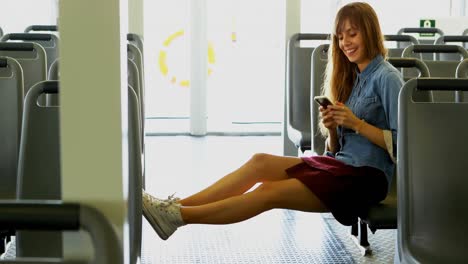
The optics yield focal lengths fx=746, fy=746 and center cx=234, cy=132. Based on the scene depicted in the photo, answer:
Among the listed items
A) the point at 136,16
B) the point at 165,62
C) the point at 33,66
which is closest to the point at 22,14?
the point at 165,62

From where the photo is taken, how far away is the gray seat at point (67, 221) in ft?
3.34

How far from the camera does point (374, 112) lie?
2.85m

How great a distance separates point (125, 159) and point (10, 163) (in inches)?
67.6

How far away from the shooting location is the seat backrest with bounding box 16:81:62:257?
87.4 inches

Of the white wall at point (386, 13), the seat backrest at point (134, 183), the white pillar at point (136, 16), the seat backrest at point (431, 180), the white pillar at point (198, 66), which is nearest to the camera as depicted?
the seat backrest at point (134, 183)

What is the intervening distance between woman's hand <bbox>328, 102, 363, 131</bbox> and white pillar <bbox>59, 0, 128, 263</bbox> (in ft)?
5.62

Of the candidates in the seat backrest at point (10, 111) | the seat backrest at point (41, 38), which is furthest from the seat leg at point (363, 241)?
the seat backrest at point (41, 38)

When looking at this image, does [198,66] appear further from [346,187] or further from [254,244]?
[346,187]

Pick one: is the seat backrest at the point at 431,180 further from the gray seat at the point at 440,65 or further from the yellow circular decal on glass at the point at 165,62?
the yellow circular decal on glass at the point at 165,62

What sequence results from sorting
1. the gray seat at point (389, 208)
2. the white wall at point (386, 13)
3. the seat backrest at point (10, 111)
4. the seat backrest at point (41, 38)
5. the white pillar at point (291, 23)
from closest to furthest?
1. the gray seat at point (389, 208)
2. the seat backrest at point (10, 111)
3. the seat backrest at point (41, 38)
4. the white pillar at point (291, 23)
5. the white wall at point (386, 13)

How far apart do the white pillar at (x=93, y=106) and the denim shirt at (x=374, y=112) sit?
67.6 inches

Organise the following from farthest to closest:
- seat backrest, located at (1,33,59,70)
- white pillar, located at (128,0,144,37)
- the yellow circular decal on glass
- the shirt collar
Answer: the yellow circular decal on glass → white pillar, located at (128,0,144,37) → seat backrest, located at (1,33,59,70) → the shirt collar

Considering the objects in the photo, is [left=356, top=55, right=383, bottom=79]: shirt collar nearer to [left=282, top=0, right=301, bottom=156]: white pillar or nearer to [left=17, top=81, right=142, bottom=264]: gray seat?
[left=17, top=81, right=142, bottom=264]: gray seat

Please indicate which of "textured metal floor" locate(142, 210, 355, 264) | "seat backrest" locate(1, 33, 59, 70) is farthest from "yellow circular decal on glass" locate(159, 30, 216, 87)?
"textured metal floor" locate(142, 210, 355, 264)
